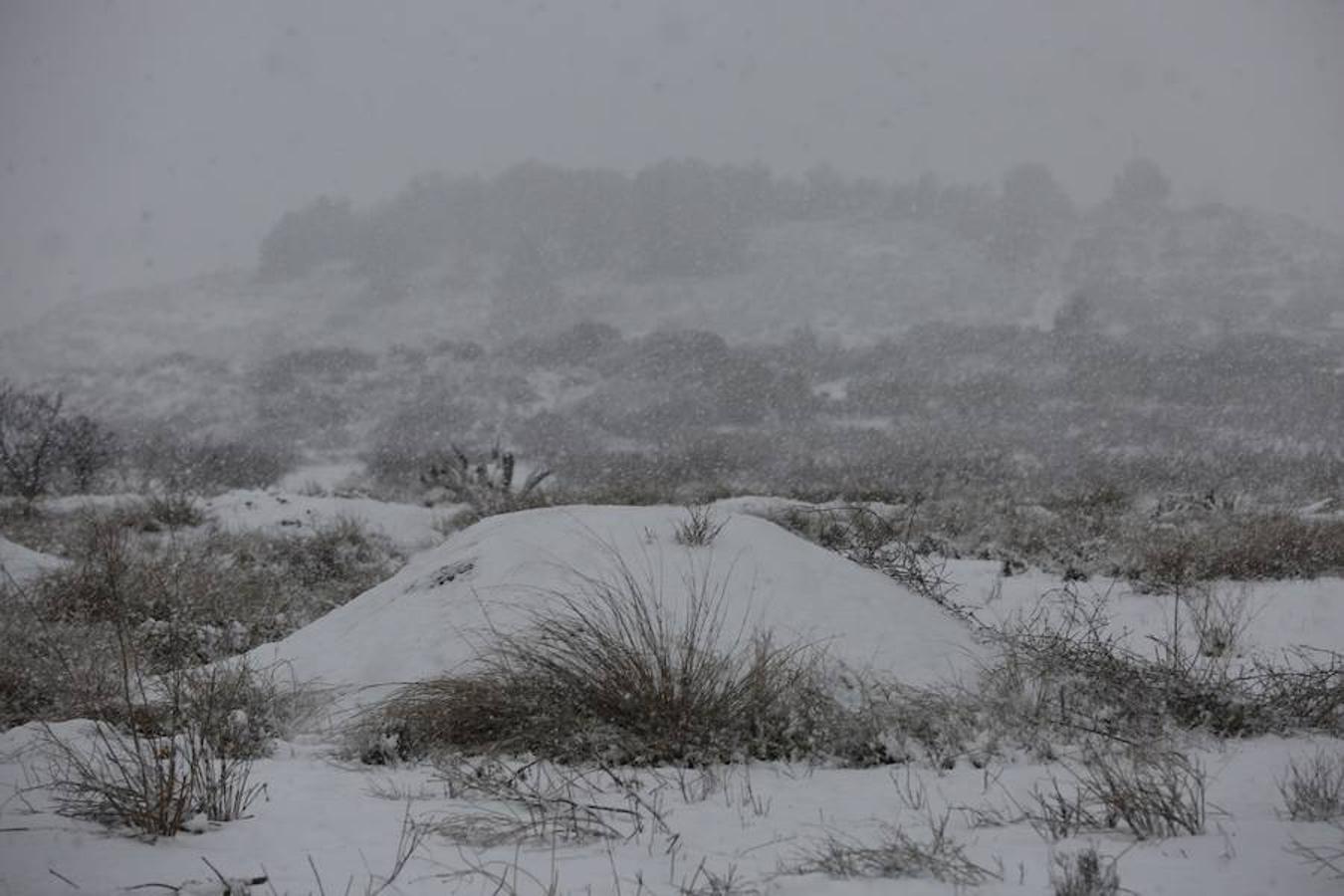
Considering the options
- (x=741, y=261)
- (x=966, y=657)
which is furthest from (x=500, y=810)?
(x=741, y=261)

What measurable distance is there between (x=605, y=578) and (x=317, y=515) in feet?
Result: 28.4

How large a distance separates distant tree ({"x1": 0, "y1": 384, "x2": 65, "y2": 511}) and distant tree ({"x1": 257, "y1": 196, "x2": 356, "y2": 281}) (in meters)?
34.8

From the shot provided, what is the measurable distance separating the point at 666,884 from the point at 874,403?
27194 millimetres

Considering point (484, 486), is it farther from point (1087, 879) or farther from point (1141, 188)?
point (1141, 188)

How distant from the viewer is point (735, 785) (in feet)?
8.84

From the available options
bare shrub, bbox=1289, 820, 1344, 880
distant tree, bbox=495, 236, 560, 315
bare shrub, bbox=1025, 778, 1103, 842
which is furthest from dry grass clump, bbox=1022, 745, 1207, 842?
distant tree, bbox=495, 236, 560, 315

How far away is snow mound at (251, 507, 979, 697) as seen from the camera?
382cm

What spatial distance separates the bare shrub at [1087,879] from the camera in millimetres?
1629

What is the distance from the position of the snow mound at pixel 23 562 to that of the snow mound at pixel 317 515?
258cm

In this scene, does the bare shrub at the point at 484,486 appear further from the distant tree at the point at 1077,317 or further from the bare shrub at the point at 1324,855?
the distant tree at the point at 1077,317

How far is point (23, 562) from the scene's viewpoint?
757 cm

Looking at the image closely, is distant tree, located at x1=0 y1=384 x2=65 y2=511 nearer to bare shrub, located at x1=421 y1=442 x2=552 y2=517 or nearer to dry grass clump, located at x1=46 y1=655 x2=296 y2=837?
bare shrub, located at x1=421 y1=442 x2=552 y2=517

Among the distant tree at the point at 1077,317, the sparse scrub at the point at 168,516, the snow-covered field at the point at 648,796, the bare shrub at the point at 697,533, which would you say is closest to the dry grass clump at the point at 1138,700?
the snow-covered field at the point at 648,796


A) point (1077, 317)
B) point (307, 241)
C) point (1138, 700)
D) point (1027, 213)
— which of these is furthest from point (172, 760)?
point (307, 241)
